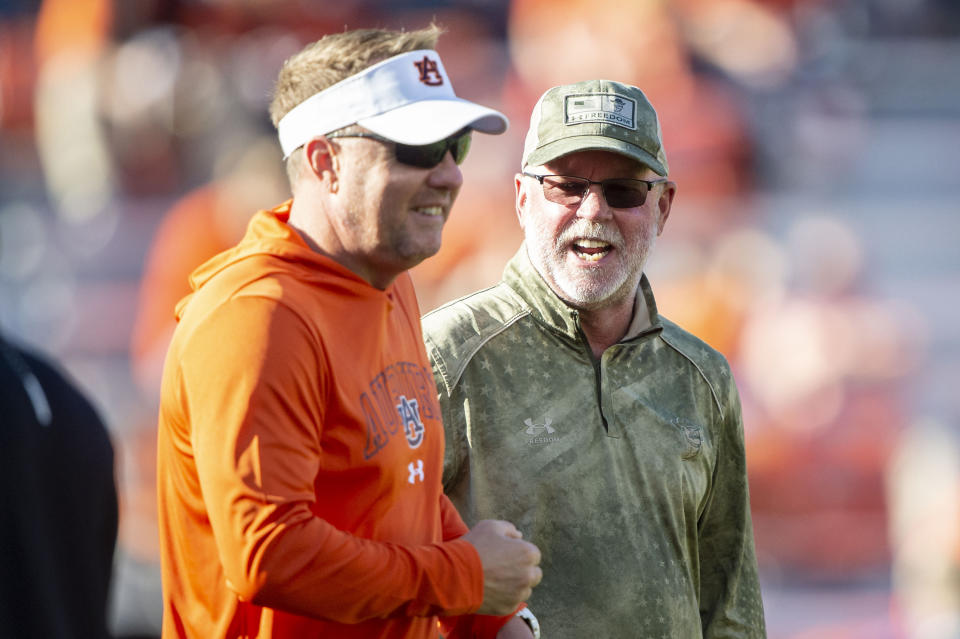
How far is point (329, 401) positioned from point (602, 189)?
3.08 feet

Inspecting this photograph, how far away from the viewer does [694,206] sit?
7762 mm

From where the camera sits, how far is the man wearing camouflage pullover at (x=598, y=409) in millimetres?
2359

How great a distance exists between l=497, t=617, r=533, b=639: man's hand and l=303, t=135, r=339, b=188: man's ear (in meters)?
0.77

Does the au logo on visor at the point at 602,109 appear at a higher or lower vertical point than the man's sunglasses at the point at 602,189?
higher

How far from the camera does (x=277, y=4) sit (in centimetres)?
870

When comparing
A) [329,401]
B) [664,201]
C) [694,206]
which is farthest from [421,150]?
[694,206]

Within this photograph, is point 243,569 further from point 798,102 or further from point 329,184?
point 798,102

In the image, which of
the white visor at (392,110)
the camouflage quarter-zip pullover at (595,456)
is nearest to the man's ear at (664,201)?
the camouflage quarter-zip pullover at (595,456)

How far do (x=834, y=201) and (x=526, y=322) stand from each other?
6726 millimetres

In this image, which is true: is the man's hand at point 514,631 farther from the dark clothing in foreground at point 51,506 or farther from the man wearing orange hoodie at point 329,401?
the dark clothing in foreground at point 51,506

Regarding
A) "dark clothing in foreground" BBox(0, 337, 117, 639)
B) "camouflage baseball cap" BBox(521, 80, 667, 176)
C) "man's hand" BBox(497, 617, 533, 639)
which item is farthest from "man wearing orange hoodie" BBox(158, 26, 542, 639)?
"dark clothing in foreground" BBox(0, 337, 117, 639)

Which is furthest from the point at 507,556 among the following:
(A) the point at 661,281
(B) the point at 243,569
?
(A) the point at 661,281

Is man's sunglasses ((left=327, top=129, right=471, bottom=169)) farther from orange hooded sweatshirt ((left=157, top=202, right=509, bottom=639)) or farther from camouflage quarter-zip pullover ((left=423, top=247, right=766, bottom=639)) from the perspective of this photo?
camouflage quarter-zip pullover ((left=423, top=247, right=766, bottom=639))

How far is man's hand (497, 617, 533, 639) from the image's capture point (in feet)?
6.71
